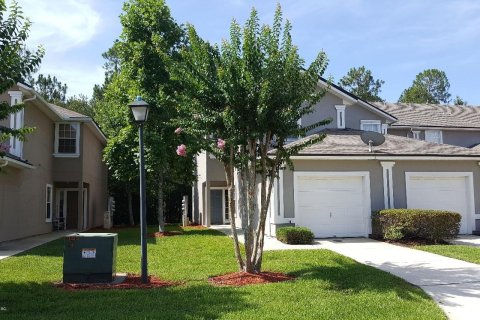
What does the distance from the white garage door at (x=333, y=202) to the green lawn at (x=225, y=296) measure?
5106 millimetres

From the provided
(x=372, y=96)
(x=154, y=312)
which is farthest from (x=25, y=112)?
(x=372, y=96)

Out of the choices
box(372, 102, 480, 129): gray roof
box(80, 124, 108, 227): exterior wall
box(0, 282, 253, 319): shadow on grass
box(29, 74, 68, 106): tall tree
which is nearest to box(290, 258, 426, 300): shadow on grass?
box(0, 282, 253, 319): shadow on grass

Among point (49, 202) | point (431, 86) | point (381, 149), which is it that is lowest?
point (49, 202)

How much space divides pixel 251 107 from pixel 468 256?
22.8 feet

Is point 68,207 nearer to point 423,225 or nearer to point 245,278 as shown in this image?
point 423,225

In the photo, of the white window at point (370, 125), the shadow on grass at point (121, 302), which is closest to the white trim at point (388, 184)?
the white window at point (370, 125)

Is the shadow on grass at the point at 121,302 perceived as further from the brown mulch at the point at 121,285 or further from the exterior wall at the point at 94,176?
the exterior wall at the point at 94,176

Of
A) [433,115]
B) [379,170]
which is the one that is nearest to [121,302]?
[379,170]

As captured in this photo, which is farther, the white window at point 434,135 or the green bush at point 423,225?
the white window at point 434,135

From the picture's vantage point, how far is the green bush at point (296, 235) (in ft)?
49.3

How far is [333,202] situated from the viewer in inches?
670

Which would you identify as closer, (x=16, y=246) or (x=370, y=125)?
(x=16, y=246)

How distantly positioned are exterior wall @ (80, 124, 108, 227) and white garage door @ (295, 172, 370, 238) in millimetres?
11740

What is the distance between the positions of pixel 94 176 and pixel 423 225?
18.4 metres
